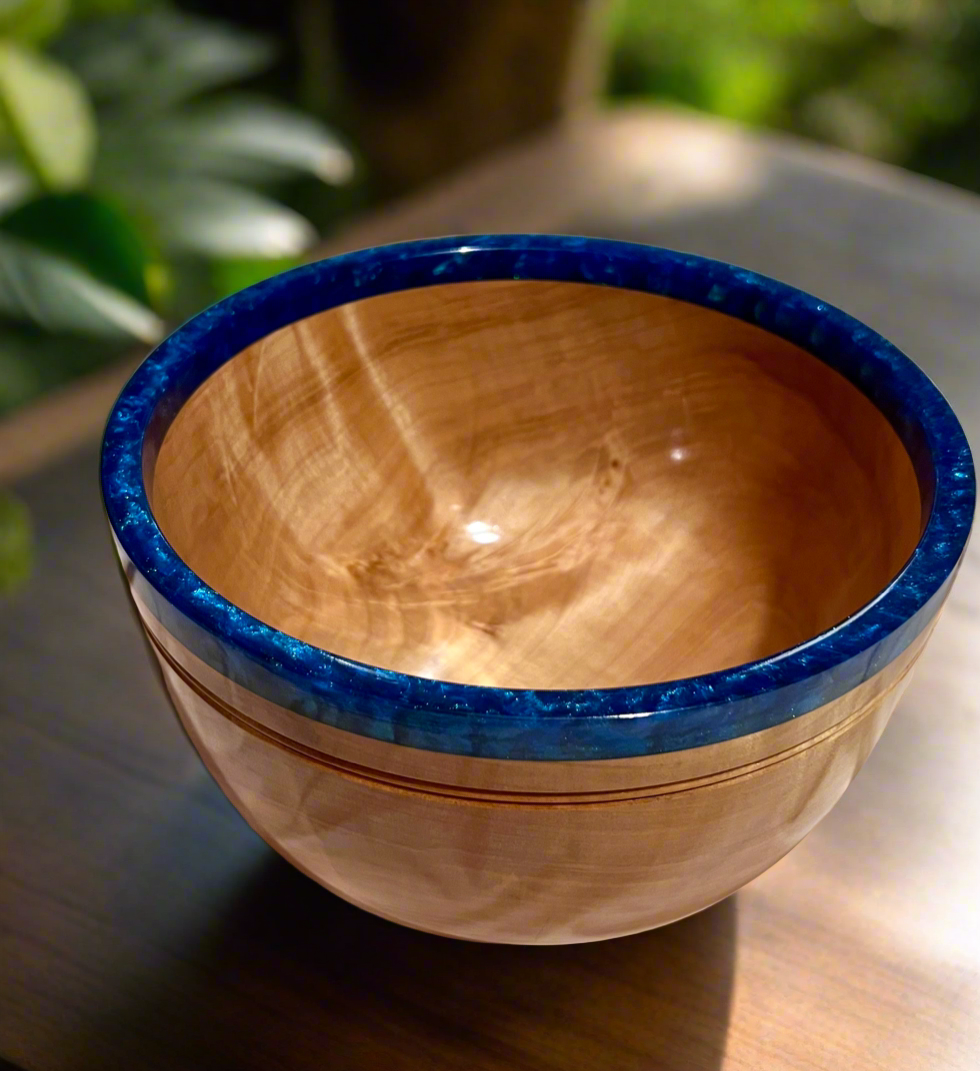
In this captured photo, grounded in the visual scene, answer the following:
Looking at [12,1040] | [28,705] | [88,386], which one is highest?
[88,386]

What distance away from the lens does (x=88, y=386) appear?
2.89 ft

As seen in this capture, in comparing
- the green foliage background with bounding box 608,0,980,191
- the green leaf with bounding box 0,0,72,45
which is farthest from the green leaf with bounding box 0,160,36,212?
the green foliage background with bounding box 608,0,980,191

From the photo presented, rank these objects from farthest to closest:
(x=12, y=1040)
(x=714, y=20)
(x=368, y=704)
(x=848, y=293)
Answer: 1. (x=714, y=20)
2. (x=848, y=293)
3. (x=12, y=1040)
4. (x=368, y=704)

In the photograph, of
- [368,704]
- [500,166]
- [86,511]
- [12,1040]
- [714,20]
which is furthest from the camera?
[714,20]

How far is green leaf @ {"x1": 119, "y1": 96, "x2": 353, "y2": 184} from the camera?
1.27 metres

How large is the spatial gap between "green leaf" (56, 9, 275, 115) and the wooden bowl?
0.86 m

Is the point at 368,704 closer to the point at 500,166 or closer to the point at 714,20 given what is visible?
the point at 500,166

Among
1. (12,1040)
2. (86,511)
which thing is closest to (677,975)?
(12,1040)

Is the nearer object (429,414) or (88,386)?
(429,414)

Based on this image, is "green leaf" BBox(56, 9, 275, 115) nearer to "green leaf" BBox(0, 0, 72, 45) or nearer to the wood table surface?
"green leaf" BBox(0, 0, 72, 45)

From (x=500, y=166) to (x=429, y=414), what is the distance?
0.61 m

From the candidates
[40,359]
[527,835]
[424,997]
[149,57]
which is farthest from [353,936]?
[149,57]

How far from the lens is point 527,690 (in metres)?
0.38

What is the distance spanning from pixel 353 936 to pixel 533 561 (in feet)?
0.74
